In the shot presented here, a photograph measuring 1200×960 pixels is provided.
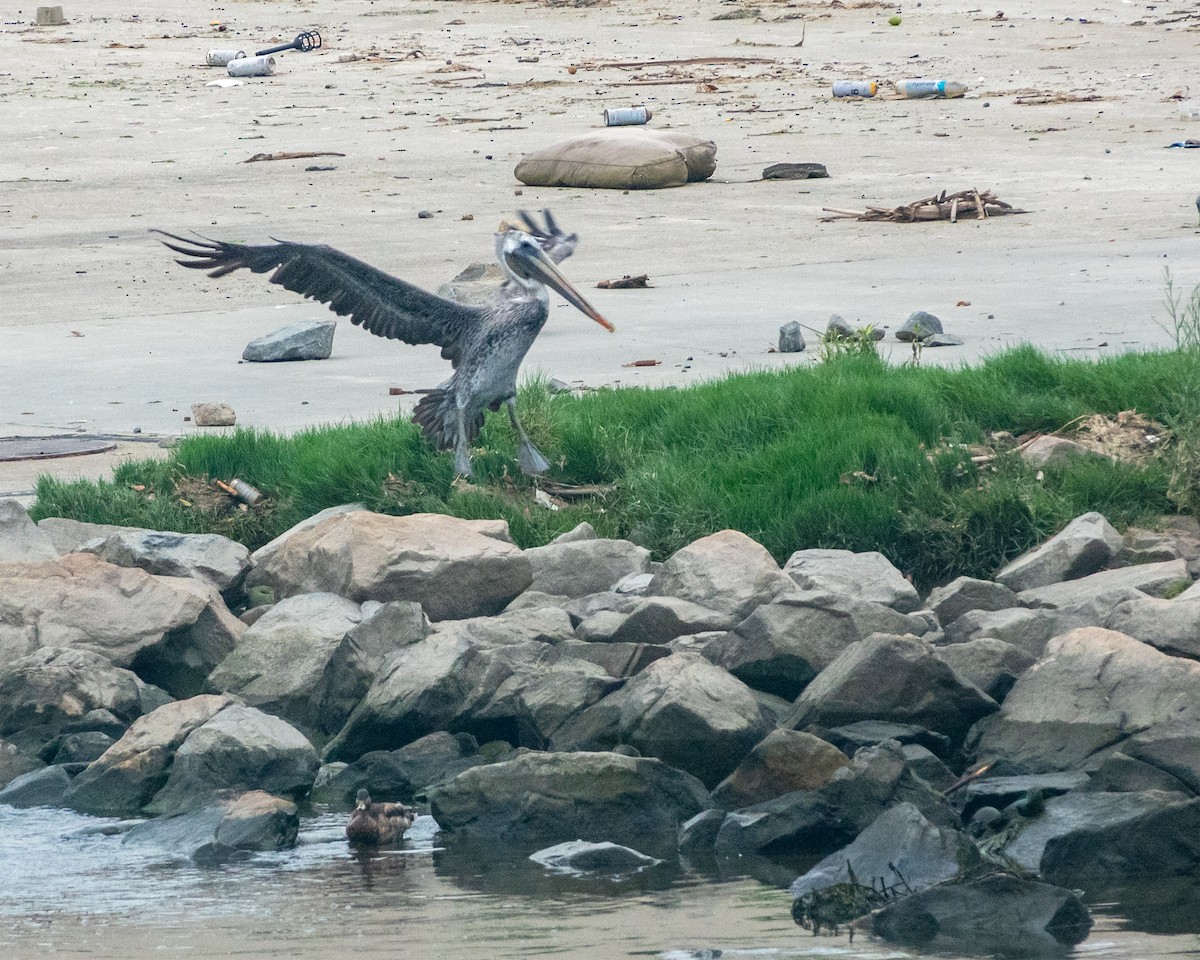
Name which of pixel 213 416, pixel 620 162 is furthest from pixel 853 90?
pixel 213 416

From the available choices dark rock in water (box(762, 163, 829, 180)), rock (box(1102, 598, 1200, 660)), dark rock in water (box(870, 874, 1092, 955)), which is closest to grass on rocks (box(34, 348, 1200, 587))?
rock (box(1102, 598, 1200, 660))

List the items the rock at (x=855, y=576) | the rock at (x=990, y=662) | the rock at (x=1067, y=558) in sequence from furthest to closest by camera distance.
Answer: the rock at (x=1067, y=558)
the rock at (x=855, y=576)
the rock at (x=990, y=662)

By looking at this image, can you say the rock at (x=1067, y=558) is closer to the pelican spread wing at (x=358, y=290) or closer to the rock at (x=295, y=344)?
the pelican spread wing at (x=358, y=290)

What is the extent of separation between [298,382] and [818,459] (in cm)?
412

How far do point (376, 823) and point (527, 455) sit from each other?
121 inches

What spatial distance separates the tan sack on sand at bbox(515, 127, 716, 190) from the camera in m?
20.2

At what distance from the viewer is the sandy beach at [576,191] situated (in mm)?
12359

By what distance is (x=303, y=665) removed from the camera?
24.1 feet

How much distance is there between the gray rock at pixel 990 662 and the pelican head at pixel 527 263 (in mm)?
2487

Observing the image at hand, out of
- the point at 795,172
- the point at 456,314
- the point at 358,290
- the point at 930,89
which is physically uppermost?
the point at 358,290

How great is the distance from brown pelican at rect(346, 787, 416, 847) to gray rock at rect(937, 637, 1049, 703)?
5.88 feet

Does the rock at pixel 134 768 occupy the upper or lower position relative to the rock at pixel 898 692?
lower

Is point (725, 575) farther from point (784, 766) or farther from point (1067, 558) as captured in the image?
point (784, 766)

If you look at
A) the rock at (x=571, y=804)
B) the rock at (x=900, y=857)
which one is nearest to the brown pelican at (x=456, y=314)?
the rock at (x=571, y=804)
